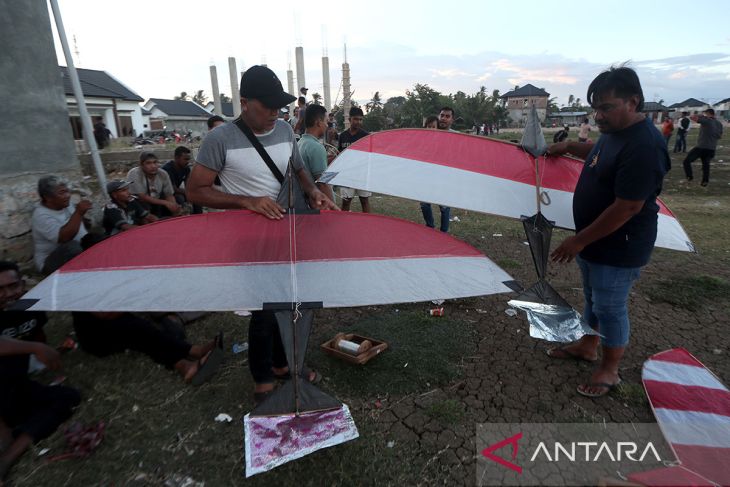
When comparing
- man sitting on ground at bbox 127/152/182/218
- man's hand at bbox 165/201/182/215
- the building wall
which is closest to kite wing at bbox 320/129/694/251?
man's hand at bbox 165/201/182/215

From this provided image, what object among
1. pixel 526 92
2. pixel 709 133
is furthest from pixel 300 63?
pixel 709 133

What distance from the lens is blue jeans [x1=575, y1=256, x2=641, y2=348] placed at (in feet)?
8.79

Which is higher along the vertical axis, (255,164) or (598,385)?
(255,164)

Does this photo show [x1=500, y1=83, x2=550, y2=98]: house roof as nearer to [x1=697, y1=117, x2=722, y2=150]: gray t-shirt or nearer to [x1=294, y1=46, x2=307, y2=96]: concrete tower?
[x1=294, y1=46, x2=307, y2=96]: concrete tower

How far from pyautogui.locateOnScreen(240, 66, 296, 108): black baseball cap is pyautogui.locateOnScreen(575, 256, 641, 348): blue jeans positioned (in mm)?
2403

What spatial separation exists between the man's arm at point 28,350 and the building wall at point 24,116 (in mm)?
2702

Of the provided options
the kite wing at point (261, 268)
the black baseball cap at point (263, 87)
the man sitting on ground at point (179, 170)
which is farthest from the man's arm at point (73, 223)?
the black baseball cap at point (263, 87)

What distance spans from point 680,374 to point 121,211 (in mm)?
5866

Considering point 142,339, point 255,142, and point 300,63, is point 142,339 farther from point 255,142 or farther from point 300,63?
point 300,63

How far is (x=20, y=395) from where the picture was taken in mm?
2604

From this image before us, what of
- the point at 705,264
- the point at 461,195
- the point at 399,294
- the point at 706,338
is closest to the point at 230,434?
the point at 399,294

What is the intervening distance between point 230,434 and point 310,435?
67cm

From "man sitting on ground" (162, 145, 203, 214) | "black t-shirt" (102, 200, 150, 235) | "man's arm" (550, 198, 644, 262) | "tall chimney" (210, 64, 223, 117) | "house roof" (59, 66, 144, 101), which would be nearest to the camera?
"man's arm" (550, 198, 644, 262)

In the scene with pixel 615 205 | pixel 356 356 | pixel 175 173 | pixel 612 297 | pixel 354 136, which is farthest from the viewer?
pixel 354 136
